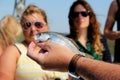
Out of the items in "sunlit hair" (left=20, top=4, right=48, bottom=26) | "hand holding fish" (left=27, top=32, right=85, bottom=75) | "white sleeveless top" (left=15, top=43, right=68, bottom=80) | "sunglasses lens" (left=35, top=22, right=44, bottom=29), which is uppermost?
"hand holding fish" (left=27, top=32, right=85, bottom=75)

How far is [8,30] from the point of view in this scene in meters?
4.02

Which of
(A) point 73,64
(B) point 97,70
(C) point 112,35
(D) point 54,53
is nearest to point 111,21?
(C) point 112,35

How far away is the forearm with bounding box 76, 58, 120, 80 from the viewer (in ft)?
5.15

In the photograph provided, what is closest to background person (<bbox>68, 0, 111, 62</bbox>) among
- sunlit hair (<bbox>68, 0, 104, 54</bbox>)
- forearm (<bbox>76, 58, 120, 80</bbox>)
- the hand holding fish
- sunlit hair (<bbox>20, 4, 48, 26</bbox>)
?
sunlit hair (<bbox>68, 0, 104, 54</bbox>)

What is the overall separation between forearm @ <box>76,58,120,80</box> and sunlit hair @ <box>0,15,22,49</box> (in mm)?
2323

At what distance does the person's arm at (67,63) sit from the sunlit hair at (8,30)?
1.81m

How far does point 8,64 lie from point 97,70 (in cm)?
194

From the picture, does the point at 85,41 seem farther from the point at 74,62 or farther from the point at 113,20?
the point at 74,62

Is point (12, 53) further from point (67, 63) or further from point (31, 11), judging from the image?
point (67, 63)

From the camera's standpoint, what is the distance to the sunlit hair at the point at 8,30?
4.00 meters

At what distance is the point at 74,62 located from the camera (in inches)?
70.5

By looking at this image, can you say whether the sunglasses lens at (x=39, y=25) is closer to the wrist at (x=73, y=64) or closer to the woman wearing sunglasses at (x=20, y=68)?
the woman wearing sunglasses at (x=20, y=68)

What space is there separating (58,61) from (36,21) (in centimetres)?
184

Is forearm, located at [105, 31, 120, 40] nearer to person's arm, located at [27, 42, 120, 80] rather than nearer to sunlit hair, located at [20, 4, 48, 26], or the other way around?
sunlit hair, located at [20, 4, 48, 26]
